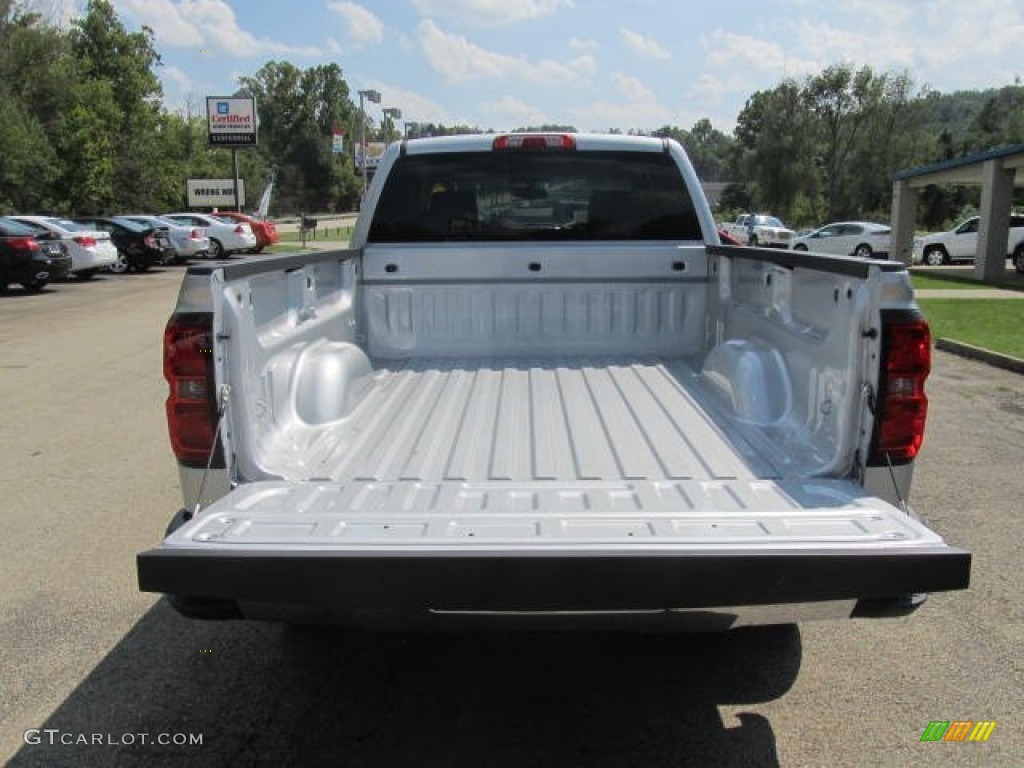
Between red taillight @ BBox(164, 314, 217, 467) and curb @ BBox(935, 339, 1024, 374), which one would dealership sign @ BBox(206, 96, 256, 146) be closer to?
curb @ BBox(935, 339, 1024, 374)

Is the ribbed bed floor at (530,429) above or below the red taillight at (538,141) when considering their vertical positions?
below

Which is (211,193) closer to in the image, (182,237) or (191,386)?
(182,237)

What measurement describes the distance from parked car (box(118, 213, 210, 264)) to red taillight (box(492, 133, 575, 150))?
80.7 feet

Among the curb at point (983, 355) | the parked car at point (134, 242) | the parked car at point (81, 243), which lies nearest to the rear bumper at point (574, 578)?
the curb at point (983, 355)

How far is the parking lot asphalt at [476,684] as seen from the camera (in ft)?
10.2

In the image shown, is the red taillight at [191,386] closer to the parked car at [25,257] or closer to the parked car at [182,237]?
the parked car at [25,257]

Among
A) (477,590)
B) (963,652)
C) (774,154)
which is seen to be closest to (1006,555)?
(963,652)

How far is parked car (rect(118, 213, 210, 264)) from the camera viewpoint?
27734 millimetres

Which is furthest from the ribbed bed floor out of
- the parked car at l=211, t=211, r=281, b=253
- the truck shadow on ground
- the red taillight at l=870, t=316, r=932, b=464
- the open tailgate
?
the parked car at l=211, t=211, r=281, b=253

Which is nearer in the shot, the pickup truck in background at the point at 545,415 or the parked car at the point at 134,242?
the pickup truck in background at the point at 545,415

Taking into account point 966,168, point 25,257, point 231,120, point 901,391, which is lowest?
point 25,257

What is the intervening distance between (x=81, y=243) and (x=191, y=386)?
21187 millimetres

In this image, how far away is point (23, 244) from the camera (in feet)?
62.0

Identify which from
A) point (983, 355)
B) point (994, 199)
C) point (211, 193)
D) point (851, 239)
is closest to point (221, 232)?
point (211, 193)
